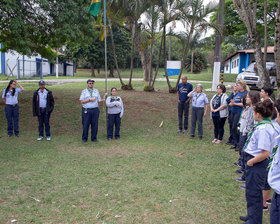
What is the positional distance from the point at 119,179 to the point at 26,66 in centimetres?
3232

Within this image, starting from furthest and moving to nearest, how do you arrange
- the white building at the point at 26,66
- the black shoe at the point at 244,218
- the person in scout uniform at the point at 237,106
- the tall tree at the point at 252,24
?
1. the white building at the point at 26,66
2. the tall tree at the point at 252,24
3. the person in scout uniform at the point at 237,106
4. the black shoe at the point at 244,218

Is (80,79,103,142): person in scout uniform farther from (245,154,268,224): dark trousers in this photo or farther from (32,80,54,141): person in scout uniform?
(245,154,268,224): dark trousers

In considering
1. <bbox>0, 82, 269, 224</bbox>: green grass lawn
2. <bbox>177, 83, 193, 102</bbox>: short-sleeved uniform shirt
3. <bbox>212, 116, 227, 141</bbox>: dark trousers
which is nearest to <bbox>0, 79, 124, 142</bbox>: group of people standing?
<bbox>0, 82, 269, 224</bbox>: green grass lawn

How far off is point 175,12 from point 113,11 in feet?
10.1

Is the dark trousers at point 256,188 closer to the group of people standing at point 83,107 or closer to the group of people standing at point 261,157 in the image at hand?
the group of people standing at point 261,157

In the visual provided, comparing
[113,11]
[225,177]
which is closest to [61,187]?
[225,177]

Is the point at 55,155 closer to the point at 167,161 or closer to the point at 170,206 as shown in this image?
the point at 167,161

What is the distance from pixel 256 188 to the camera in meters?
3.57

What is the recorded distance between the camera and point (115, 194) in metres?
4.91

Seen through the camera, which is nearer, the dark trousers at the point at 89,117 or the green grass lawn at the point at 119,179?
the green grass lawn at the point at 119,179

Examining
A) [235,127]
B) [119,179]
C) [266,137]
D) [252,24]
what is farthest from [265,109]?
[252,24]

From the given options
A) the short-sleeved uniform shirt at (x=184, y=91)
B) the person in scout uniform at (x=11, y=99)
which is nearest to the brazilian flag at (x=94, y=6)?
the person in scout uniform at (x=11, y=99)

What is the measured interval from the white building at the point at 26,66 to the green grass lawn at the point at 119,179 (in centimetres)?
1774

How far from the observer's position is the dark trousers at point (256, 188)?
3570mm
